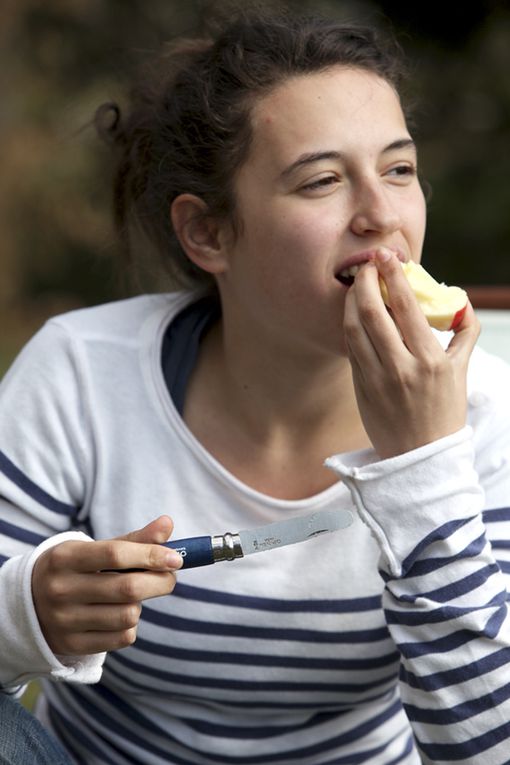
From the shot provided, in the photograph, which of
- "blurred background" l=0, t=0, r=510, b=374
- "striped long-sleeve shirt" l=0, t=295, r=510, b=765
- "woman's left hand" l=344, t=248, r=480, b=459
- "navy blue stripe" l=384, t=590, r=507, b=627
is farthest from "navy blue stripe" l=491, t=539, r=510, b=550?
"blurred background" l=0, t=0, r=510, b=374

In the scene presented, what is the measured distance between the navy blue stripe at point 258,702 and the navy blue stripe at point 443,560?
36cm

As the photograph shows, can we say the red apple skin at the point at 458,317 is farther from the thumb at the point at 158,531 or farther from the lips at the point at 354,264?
the thumb at the point at 158,531

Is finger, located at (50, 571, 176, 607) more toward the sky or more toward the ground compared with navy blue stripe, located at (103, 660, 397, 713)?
more toward the sky

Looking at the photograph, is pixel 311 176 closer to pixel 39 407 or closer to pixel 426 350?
pixel 426 350

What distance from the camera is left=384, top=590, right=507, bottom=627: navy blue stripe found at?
1392 millimetres

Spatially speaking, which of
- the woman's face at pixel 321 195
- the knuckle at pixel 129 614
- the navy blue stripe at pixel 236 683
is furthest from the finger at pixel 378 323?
the navy blue stripe at pixel 236 683

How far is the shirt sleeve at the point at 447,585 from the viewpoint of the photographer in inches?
54.4

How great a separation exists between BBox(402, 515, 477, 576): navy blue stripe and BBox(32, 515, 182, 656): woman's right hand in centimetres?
28

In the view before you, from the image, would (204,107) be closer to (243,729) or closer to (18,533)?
(18,533)

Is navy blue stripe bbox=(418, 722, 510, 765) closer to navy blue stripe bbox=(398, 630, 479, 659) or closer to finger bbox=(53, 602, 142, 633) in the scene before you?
navy blue stripe bbox=(398, 630, 479, 659)

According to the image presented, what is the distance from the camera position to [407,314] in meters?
1.41

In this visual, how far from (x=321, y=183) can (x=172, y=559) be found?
22.3 inches

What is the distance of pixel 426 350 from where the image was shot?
4.58ft

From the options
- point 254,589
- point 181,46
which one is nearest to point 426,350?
point 254,589
